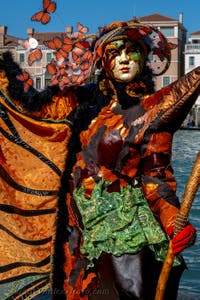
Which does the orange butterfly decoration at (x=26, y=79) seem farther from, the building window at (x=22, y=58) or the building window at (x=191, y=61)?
the building window at (x=191, y=61)

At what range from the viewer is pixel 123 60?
3.96m

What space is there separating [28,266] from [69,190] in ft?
1.84

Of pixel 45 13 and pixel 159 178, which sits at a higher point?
pixel 45 13

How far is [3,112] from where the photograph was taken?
4633 millimetres

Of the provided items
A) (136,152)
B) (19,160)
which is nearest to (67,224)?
(19,160)

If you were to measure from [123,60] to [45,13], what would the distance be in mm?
763

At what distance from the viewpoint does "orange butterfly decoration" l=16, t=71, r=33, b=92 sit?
4.55 metres

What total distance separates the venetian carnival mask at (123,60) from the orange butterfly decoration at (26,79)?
2.22 feet

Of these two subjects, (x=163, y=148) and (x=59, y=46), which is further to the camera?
(x=59, y=46)

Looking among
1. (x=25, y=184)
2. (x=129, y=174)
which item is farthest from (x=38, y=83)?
(x=129, y=174)

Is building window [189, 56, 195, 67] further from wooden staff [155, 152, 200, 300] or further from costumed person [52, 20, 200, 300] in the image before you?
wooden staff [155, 152, 200, 300]

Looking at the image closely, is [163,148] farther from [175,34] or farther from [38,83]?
[175,34]

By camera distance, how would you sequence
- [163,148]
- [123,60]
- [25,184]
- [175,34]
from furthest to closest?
[175,34]
[25,184]
[123,60]
[163,148]

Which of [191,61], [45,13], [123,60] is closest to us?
[123,60]
